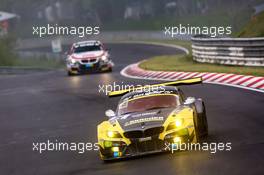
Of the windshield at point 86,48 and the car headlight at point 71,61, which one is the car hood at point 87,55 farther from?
the windshield at point 86,48

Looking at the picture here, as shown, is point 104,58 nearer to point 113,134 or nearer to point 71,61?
point 71,61

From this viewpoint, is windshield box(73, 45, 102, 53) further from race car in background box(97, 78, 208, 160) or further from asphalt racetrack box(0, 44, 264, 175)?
race car in background box(97, 78, 208, 160)

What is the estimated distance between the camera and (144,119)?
39.4ft

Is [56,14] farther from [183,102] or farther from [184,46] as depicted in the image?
[183,102]

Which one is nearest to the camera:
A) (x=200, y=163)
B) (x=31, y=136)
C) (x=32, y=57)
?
(x=200, y=163)

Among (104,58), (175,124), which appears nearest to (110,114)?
(175,124)

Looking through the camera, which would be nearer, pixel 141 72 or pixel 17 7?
pixel 141 72

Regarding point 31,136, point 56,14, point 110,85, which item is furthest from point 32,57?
point 31,136

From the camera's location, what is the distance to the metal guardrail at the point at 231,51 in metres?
25.2

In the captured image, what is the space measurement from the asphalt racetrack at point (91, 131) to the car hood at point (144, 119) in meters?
0.53

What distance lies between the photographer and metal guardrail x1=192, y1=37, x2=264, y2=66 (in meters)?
25.2

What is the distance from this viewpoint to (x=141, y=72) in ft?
103

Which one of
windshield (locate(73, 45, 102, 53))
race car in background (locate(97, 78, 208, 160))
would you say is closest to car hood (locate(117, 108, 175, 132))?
race car in background (locate(97, 78, 208, 160))

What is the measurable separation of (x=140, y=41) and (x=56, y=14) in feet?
109
